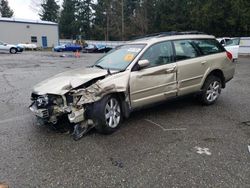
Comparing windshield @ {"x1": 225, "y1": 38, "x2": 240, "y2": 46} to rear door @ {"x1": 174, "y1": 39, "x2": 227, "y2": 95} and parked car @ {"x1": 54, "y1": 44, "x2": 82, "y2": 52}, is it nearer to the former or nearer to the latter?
rear door @ {"x1": 174, "y1": 39, "x2": 227, "y2": 95}

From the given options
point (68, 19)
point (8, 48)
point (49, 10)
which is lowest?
point (8, 48)

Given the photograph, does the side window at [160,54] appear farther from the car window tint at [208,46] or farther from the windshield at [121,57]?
the car window tint at [208,46]

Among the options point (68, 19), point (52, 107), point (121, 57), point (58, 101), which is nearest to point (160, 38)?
point (121, 57)

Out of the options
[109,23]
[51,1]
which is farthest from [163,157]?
[51,1]

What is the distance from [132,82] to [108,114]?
29.6 inches

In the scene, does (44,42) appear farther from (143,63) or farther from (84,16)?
(143,63)

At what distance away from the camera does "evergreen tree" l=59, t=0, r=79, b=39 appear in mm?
69750

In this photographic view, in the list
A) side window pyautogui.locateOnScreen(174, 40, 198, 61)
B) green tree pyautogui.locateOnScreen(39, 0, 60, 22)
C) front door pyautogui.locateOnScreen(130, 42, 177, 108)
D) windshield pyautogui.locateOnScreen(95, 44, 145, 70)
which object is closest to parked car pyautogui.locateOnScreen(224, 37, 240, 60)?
side window pyautogui.locateOnScreen(174, 40, 198, 61)

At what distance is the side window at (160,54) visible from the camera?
16.8 feet

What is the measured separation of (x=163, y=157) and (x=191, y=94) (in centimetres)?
258

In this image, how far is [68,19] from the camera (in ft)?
230

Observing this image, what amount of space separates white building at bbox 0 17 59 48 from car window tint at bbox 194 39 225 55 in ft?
143

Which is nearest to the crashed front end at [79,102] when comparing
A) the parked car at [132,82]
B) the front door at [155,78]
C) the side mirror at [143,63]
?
the parked car at [132,82]

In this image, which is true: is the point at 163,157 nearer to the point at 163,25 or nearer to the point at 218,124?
the point at 218,124
